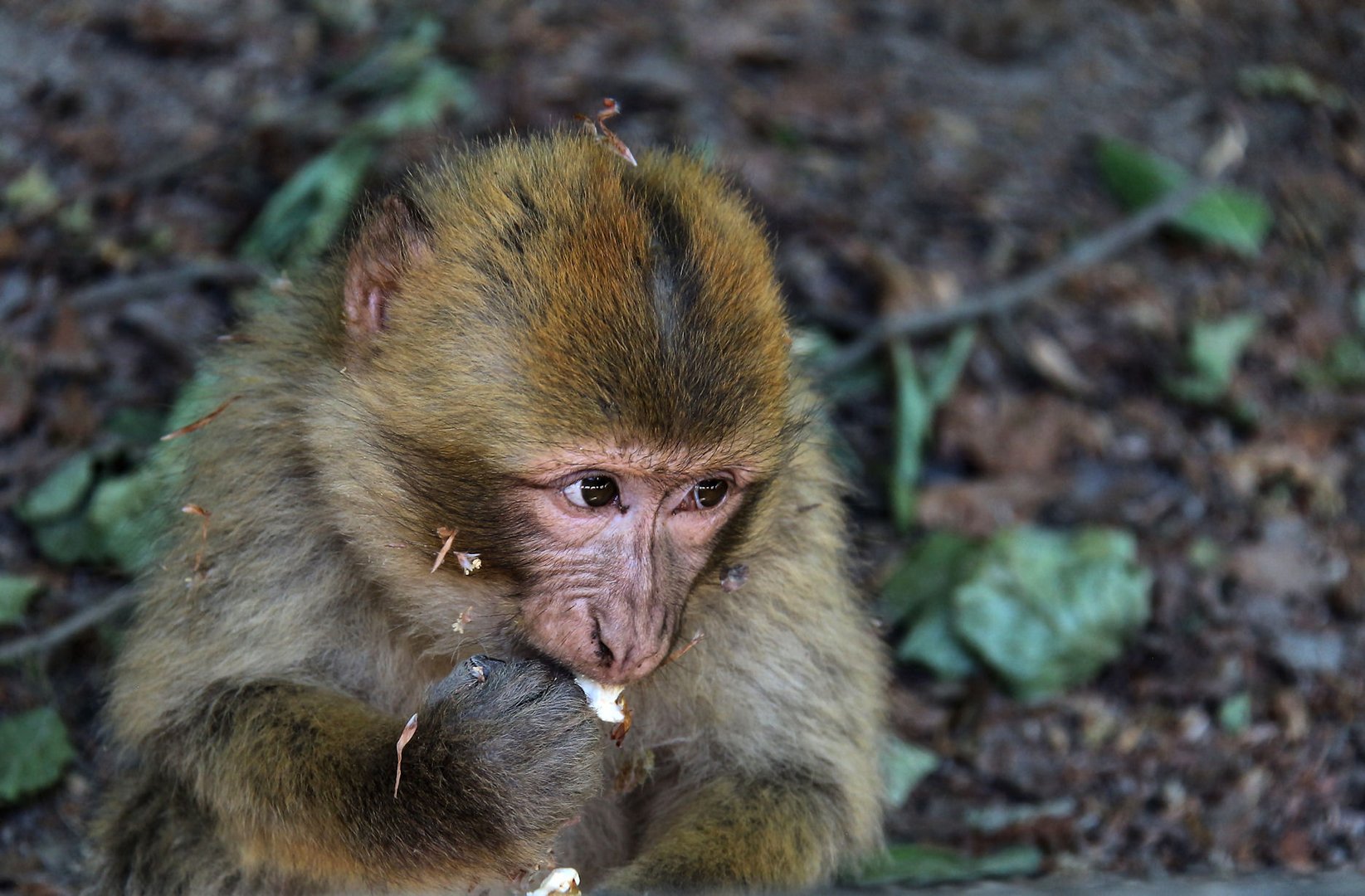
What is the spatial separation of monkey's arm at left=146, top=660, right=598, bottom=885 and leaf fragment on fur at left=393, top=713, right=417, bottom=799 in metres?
0.01

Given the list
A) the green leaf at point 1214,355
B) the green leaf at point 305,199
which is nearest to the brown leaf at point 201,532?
the green leaf at point 305,199

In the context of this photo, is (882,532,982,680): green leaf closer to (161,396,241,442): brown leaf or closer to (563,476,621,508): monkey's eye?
(563,476,621,508): monkey's eye

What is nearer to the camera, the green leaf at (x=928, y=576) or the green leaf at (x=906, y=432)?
the green leaf at (x=928, y=576)

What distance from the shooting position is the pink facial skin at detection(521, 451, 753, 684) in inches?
88.3

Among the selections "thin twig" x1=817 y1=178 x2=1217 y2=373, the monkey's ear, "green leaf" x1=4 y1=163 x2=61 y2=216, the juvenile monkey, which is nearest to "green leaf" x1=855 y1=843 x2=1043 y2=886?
the juvenile monkey

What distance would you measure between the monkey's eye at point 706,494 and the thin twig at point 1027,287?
1.89 metres

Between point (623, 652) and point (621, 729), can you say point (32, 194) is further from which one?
point (623, 652)

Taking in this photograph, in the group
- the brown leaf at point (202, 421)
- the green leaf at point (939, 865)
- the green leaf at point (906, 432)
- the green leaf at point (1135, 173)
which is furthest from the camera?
the green leaf at point (1135, 173)

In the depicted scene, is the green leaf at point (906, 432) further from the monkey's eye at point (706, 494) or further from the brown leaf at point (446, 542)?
the brown leaf at point (446, 542)

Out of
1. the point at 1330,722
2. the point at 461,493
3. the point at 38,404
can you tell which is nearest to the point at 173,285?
the point at 38,404

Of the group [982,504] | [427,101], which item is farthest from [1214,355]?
[427,101]

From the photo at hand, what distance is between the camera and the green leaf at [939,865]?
3.22 m

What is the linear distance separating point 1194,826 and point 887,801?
2.95ft

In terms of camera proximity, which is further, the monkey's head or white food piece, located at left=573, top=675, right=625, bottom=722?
white food piece, located at left=573, top=675, right=625, bottom=722
